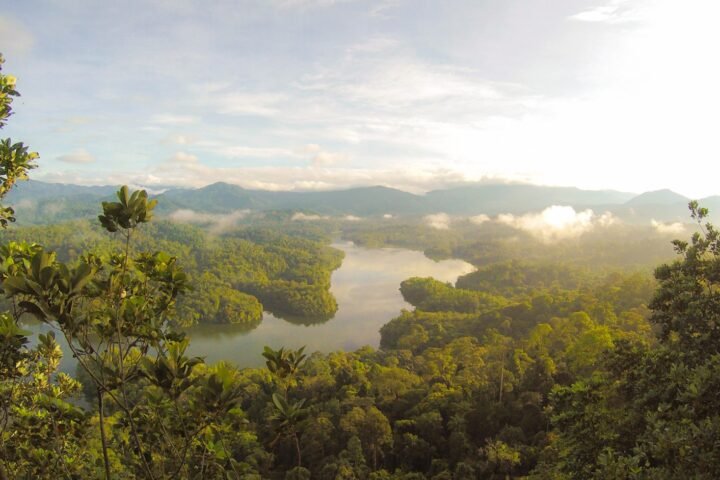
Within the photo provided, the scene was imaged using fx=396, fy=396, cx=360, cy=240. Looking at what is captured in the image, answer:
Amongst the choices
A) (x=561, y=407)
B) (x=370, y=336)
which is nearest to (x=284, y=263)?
(x=370, y=336)

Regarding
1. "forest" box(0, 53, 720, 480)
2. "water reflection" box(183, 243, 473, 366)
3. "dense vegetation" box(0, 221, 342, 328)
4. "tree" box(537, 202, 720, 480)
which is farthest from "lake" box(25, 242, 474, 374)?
"tree" box(537, 202, 720, 480)

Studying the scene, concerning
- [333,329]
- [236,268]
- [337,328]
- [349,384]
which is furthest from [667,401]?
[236,268]

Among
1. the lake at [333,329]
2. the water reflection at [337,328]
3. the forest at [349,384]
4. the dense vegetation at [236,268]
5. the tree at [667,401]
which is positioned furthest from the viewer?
the dense vegetation at [236,268]

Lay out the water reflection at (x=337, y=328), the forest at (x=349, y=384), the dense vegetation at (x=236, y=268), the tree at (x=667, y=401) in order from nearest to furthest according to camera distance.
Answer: the forest at (x=349, y=384), the tree at (x=667, y=401), the water reflection at (x=337, y=328), the dense vegetation at (x=236, y=268)

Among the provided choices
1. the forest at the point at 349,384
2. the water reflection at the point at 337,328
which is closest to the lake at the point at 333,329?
the water reflection at the point at 337,328

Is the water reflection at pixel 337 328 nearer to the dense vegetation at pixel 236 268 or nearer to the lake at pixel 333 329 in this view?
the lake at pixel 333 329

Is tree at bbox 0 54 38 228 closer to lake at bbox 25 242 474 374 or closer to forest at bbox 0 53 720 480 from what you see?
forest at bbox 0 53 720 480

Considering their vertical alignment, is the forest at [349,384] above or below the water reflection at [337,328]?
above
